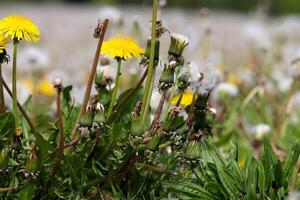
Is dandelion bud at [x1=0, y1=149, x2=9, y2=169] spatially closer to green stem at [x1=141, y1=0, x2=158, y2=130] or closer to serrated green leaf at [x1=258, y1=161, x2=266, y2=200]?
green stem at [x1=141, y1=0, x2=158, y2=130]

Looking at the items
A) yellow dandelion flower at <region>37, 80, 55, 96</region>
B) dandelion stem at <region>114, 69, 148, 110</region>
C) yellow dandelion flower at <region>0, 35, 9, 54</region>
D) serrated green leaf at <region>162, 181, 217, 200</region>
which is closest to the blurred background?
yellow dandelion flower at <region>37, 80, 55, 96</region>

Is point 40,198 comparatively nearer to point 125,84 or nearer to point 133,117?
point 133,117

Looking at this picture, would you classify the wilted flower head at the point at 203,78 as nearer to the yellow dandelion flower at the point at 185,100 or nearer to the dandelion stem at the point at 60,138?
the yellow dandelion flower at the point at 185,100

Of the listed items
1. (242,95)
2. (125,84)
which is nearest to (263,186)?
(242,95)

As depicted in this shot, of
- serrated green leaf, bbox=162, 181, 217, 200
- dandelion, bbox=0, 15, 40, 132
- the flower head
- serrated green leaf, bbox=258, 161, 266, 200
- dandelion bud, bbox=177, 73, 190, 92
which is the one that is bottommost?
serrated green leaf, bbox=162, 181, 217, 200

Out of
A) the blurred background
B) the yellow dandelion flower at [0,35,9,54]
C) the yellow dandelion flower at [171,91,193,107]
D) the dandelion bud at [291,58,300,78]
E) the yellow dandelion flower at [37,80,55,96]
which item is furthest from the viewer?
the yellow dandelion flower at [37,80,55,96]

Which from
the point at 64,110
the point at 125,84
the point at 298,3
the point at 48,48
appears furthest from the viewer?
the point at 298,3

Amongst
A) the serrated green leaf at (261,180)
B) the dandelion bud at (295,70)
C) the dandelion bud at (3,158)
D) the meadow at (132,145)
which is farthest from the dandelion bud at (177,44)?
the dandelion bud at (295,70)

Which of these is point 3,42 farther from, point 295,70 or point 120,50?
point 295,70
